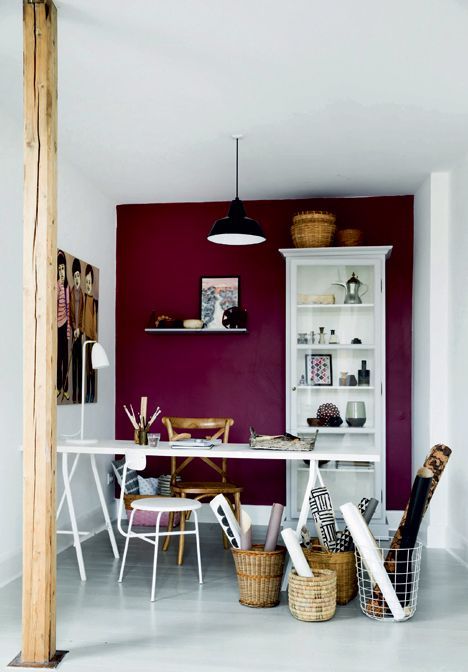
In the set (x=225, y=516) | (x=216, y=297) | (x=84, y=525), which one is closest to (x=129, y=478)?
(x=84, y=525)

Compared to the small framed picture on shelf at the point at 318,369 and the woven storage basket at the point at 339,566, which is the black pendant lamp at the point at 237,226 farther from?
the woven storage basket at the point at 339,566

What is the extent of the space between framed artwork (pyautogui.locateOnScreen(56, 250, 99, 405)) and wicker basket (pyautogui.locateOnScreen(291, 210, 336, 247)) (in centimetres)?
173

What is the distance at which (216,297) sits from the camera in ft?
21.8

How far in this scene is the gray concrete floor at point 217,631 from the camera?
10.8 ft

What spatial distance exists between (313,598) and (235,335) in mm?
3124

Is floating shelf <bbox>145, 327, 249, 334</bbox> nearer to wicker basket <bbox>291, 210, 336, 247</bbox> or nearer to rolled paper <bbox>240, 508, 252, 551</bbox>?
wicker basket <bbox>291, 210, 336, 247</bbox>

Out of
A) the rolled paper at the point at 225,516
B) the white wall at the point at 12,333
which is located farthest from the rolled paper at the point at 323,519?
the white wall at the point at 12,333

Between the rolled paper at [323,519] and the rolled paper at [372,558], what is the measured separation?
0.38 metres

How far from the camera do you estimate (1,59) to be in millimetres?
3797

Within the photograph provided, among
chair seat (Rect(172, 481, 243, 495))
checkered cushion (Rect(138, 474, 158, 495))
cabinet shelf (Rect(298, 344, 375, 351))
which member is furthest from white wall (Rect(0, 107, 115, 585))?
cabinet shelf (Rect(298, 344, 375, 351))

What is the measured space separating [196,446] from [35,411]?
5.30 ft

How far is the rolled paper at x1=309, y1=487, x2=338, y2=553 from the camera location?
14.0 ft

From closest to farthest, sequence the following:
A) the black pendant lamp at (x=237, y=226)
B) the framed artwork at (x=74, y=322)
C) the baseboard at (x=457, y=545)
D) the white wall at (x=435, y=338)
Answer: the black pendant lamp at (x=237, y=226) < the baseboard at (x=457, y=545) < the framed artwork at (x=74, y=322) < the white wall at (x=435, y=338)

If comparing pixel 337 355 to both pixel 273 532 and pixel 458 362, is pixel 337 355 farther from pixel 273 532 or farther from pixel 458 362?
pixel 273 532
